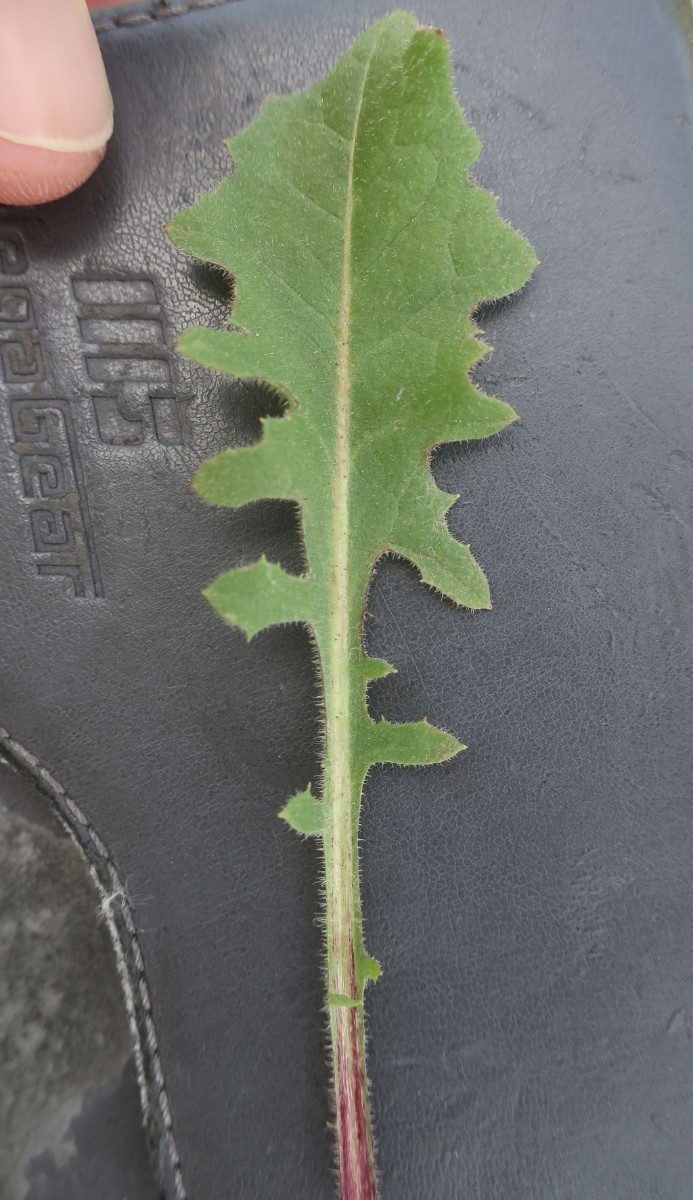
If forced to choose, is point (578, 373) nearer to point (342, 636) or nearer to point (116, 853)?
point (342, 636)

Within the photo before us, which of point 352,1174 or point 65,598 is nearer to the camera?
point 352,1174

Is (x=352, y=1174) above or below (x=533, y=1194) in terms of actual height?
above

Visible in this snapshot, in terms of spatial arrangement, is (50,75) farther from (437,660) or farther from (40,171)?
(437,660)

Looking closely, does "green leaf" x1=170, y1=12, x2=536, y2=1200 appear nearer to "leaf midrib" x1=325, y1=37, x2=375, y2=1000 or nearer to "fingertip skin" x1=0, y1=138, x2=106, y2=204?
"leaf midrib" x1=325, y1=37, x2=375, y2=1000

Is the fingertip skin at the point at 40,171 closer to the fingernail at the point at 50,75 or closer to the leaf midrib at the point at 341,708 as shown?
the fingernail at the point at 50,75

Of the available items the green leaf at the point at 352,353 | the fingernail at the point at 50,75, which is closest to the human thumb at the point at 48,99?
the fingernail at the point at 50,75

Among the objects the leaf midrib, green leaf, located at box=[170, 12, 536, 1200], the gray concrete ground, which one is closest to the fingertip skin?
green leaf, located at box=[170, 12, 536, 1200]

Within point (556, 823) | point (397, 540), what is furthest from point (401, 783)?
point (397, 540)
